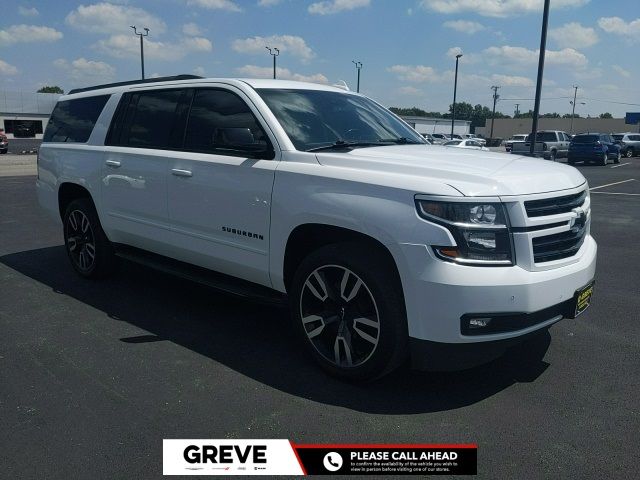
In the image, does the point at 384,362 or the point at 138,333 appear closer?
the point at 384,362

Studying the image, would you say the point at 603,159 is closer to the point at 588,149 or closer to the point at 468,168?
the point at 588,149

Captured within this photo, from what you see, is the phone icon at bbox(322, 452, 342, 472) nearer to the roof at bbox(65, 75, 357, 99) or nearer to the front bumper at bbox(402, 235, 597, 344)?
the front bumper at bbox(402, 235, 597, 344)

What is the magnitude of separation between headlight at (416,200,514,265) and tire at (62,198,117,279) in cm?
382

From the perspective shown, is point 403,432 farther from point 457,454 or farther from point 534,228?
point 534,228

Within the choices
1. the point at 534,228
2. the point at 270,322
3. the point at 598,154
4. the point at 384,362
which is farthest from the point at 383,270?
the point at 598,154

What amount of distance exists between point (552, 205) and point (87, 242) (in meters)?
4.61

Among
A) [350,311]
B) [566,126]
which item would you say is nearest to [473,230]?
[350,311]

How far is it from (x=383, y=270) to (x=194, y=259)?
1.92 meters

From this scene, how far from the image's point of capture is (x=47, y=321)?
15.8 ft

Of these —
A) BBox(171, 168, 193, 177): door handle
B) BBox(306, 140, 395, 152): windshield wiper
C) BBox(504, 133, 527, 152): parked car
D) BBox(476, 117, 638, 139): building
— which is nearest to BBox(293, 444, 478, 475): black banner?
BBox(306, 140, 395, 152): windshield wiper

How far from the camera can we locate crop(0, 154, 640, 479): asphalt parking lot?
293 cm

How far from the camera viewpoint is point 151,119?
520cm

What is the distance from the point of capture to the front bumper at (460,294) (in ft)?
10.2

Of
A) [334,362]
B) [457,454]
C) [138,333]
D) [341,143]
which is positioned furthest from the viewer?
[138,333]
